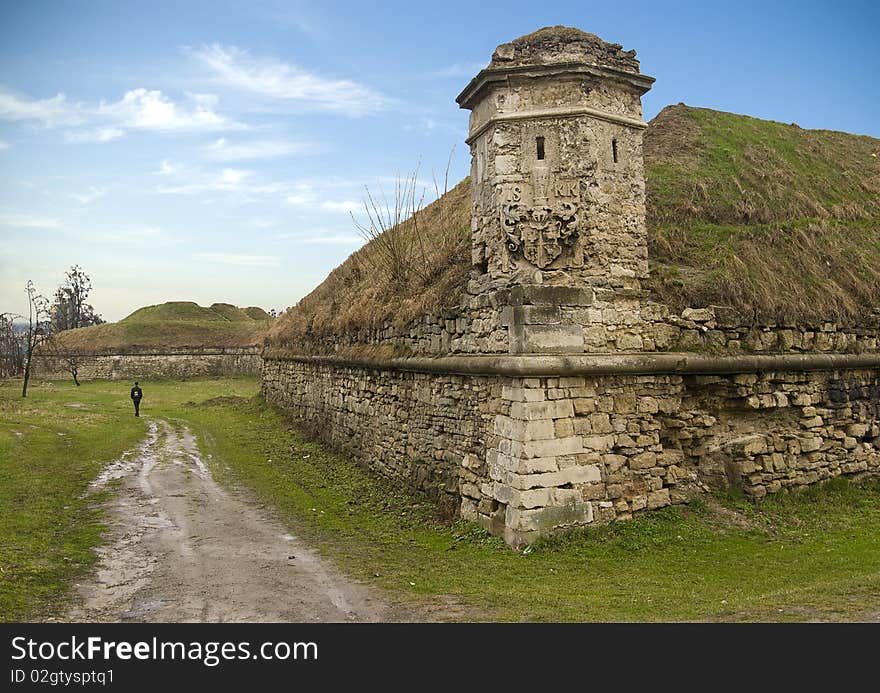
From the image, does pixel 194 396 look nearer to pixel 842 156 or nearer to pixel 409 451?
pixel 409 451

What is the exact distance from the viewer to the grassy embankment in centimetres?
607

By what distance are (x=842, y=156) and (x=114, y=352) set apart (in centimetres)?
3844

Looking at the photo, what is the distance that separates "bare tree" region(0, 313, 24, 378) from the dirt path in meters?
36.5

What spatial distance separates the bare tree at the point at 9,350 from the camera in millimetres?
42000

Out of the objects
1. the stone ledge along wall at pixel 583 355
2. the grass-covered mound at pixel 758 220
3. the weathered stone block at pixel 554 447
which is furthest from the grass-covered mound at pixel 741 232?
the weathered stone block at pixel 554 447

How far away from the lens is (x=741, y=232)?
11281 millimetres

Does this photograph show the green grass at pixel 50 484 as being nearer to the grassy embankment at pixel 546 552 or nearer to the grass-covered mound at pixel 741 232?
the grassy embankment at pixel 546 552

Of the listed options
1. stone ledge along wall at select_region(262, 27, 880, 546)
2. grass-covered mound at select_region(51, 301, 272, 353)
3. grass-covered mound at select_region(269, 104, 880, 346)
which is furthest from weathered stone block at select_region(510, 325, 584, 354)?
grass-covered mound at select_region(51, 301, 272, 353)

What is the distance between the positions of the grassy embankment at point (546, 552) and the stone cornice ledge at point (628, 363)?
1817mm

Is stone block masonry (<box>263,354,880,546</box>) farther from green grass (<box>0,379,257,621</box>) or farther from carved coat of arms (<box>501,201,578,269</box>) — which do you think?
green grass (<box>0,379,257,621</box>)

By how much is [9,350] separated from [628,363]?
4826 centimetres

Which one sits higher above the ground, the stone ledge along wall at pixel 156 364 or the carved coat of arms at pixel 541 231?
the carved coat of arms at pixel 541 231

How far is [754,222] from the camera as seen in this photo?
11867mm

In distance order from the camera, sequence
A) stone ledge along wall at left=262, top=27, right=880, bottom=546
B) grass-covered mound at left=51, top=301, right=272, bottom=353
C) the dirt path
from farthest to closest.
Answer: grass-covered mound at left=51, top=301, right=272, bottom=353 → stone ledge along wall at left=262, top=27, right=880, bottom=546 → the dirt path
